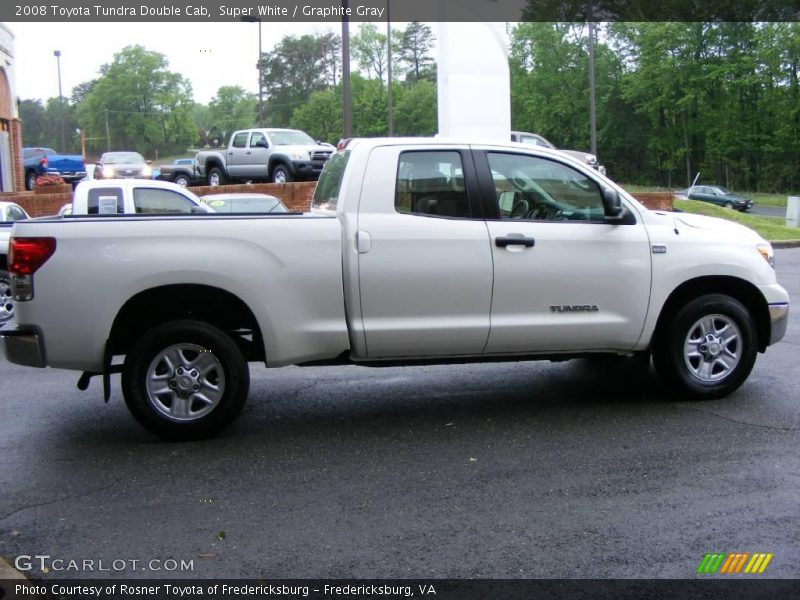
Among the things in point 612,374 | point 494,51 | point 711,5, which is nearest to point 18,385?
point 612,374

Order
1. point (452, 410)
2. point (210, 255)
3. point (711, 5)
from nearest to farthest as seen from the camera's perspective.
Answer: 1. point (210, 255)
2. point (452, 410)
3. point (711, 5)

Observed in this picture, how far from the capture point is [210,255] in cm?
573

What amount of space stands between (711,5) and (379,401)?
210 ft

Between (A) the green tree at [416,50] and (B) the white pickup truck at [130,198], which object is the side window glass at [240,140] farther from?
(A) the green tree at [416,50]

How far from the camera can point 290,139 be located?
23.8 m

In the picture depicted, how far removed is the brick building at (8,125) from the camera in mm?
29281

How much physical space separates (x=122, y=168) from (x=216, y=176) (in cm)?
725

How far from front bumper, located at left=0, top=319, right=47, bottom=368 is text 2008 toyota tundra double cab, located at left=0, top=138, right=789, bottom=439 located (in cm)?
1

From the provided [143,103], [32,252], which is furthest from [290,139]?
[143,103]

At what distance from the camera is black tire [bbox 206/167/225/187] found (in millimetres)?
25828

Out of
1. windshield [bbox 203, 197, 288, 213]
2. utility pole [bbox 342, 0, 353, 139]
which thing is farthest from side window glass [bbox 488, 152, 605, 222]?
utility pole [bbox 342, 0, 353, 139]

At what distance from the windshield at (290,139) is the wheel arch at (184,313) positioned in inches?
698

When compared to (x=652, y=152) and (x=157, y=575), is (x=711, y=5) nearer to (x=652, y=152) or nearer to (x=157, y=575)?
(x=652, y=152)

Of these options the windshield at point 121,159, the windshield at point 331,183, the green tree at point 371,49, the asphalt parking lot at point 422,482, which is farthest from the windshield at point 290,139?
the green tree at point 371,49
